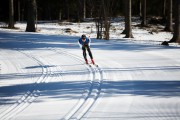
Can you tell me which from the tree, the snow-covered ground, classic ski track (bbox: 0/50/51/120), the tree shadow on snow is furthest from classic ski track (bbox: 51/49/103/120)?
the tree

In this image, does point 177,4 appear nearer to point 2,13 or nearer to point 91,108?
point 91,108

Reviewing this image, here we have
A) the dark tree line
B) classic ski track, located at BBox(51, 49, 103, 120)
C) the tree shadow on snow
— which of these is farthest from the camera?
the dark tree line

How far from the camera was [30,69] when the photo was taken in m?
15.5

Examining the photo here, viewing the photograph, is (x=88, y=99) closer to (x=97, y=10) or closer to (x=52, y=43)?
(x=52, y=43)

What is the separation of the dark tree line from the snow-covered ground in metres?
6.71

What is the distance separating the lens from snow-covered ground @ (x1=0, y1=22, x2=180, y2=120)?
8.83 metres

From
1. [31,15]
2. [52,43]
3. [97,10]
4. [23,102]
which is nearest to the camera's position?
[23,102]

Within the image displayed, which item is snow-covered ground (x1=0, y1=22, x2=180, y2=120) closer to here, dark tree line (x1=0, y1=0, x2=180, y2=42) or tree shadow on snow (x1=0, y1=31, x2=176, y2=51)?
tree shadow on snow (x1=0, y1=31, x2=176, y2=51)

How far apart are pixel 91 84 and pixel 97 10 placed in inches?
656

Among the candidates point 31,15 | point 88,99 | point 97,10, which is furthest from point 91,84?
point 31,15

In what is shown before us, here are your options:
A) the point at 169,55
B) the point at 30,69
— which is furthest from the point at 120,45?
the point at 30,69

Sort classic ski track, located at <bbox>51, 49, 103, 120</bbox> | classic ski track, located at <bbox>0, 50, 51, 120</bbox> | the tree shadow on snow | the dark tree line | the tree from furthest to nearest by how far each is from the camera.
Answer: the tree
the dark tree line
the tree shadow on snow
classic ski track, located at <bbox>0, 50, 51, 120</bbox>
classic ski track, located at <bbox>51, 49, 103, 120</bbox>

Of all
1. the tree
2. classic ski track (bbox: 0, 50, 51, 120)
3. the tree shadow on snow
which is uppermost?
the tree

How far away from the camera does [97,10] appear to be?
28.0m
